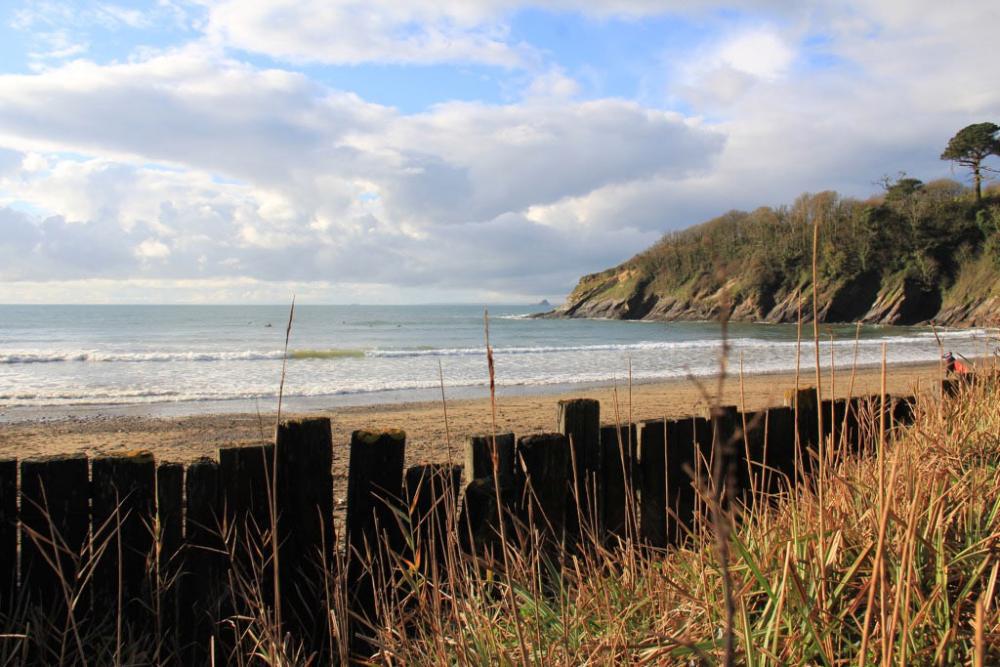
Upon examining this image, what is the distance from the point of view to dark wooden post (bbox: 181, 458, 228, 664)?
9.12 feet

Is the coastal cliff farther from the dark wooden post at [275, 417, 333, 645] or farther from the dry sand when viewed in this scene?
the dark wooden post at [275, 417, 333, 645]

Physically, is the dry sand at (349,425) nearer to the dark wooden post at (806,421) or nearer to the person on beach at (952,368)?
the person on beach at (952,368)

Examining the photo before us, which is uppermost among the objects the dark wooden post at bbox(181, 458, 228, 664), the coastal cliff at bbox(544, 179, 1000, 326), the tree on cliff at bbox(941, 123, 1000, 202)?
the tree on cliff at bbox(941, 123, 1000, 202)

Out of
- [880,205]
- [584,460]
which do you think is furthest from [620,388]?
[880,205]

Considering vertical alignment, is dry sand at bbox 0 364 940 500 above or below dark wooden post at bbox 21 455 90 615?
below

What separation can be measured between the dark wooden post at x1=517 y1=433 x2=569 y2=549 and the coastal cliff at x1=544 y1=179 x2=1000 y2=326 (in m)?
54.3

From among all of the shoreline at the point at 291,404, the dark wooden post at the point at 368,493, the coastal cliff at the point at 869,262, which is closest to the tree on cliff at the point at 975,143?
the coastal cliff at the point at 869,262

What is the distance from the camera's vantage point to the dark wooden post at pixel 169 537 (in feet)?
8.96

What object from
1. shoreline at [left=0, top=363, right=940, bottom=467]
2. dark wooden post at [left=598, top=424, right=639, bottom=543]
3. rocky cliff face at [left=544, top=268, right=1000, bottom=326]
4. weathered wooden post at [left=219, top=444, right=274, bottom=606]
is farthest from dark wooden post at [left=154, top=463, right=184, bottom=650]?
rocky cliff face at [left=544, top=268, right=1000, bottom=326]

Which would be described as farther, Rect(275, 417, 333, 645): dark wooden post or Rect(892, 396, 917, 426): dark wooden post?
Rect(892, 396, 917, 426): dark wooden post

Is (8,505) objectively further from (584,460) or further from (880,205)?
(880,205)

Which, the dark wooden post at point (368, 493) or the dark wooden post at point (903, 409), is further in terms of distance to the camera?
the dark wooden post at point (903, 409)

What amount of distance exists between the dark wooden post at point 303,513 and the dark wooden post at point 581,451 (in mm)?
1201

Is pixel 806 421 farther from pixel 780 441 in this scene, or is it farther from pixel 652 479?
pixel 652 479
